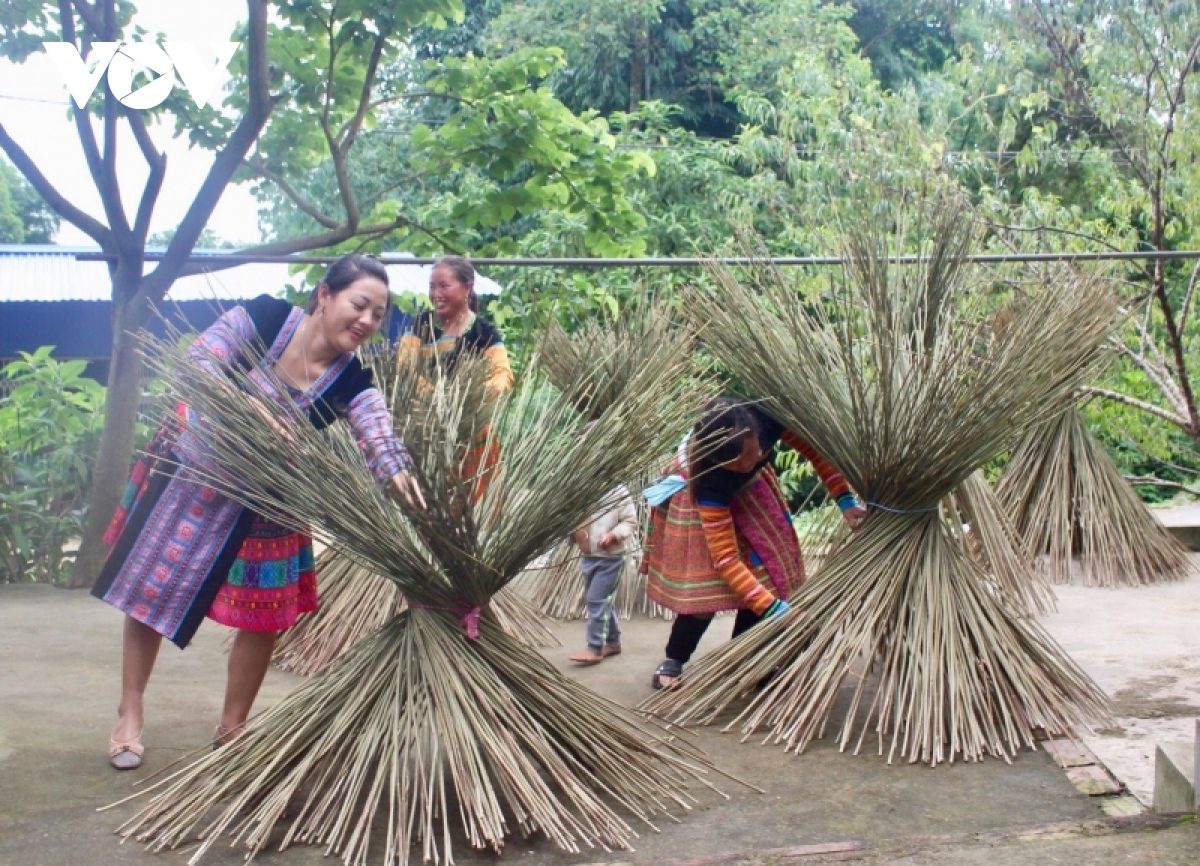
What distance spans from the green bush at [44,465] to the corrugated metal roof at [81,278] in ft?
15.5

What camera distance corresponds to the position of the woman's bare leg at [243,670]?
2961 mm

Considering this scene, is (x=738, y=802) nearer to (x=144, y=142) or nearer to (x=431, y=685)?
(x=431, y=685)

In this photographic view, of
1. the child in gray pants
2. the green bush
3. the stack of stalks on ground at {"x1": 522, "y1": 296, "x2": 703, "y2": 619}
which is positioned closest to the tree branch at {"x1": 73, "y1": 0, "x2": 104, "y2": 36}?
the green bush

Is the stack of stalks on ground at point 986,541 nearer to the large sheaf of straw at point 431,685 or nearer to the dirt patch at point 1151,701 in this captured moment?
the dirt patch at point 1151,701

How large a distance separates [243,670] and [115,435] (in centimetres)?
283

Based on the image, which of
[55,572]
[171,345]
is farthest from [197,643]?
[171,345]

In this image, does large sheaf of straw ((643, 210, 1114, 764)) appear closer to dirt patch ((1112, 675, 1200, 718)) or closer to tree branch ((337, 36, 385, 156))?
dirt patch ((1112, 675, 1200, 718))

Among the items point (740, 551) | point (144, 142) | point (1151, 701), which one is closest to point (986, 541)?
point (1151, 701)

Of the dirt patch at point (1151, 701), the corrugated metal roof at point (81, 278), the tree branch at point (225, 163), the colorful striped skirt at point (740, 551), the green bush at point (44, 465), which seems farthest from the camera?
the corrugated metal roof at point (81, 278)

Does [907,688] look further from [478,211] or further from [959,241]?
[478,211]

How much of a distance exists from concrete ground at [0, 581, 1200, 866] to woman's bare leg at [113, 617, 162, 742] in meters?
0.09

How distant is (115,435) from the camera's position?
5441mm

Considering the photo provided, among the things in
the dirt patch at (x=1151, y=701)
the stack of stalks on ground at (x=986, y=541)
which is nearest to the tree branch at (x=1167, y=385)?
the stack of stalks on ground at (x=986, y=541)

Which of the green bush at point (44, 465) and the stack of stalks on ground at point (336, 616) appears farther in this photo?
the green bush at point (44, 465)
